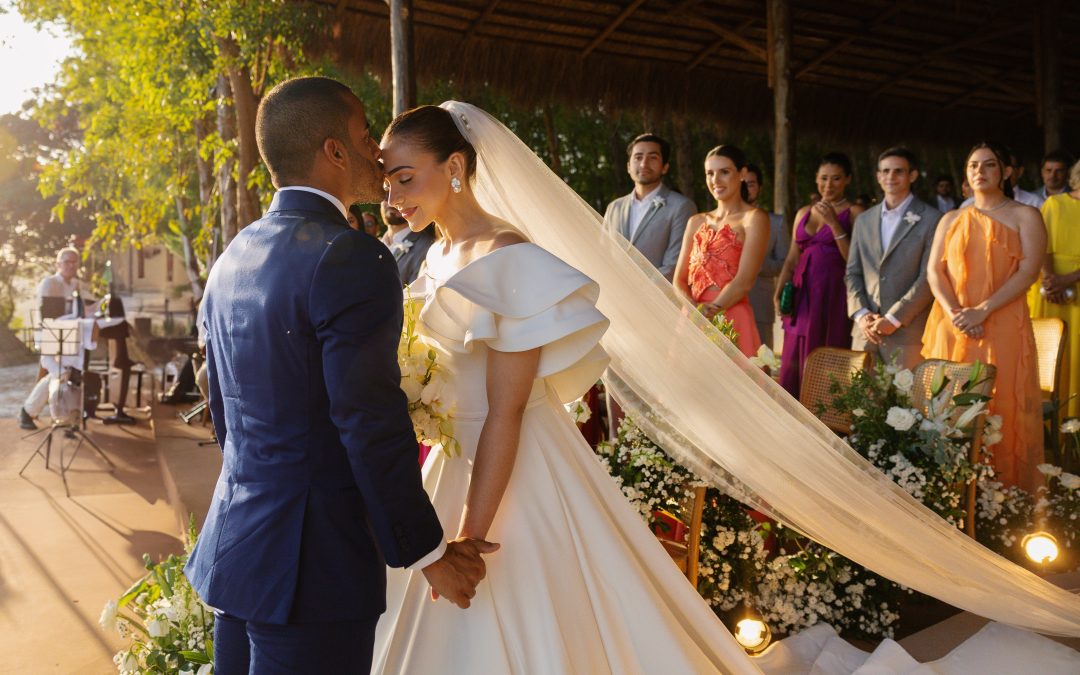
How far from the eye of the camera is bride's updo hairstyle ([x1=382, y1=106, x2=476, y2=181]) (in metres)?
2.24

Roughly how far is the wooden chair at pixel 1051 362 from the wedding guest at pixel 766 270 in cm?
155

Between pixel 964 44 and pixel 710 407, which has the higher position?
pixel 964 44

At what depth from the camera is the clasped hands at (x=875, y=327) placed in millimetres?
5465

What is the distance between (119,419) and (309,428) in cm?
995

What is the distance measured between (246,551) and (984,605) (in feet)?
8.01

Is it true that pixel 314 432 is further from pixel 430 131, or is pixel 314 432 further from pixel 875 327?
pixel 875 327

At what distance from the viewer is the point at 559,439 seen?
7.51 feet

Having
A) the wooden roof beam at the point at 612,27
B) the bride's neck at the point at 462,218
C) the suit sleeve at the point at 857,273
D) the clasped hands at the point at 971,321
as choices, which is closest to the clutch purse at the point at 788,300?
the suit sleeve at the point at 857,273

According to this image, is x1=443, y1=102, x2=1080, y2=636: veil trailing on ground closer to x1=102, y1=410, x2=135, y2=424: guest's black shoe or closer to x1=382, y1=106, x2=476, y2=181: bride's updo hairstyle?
x1=382, y1=106, x2=476, y2=181: bride's updo hairstyle

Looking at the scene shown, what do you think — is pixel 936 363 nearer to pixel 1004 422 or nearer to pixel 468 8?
pixel 1004 422

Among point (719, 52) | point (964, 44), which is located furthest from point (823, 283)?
point (964, 44)

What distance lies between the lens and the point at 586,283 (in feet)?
6.87

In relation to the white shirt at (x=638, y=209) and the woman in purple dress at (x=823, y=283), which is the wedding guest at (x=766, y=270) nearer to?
the woman in purple dress at (x=823, y=283)

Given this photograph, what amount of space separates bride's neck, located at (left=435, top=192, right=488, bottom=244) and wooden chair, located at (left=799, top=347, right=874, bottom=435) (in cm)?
238
